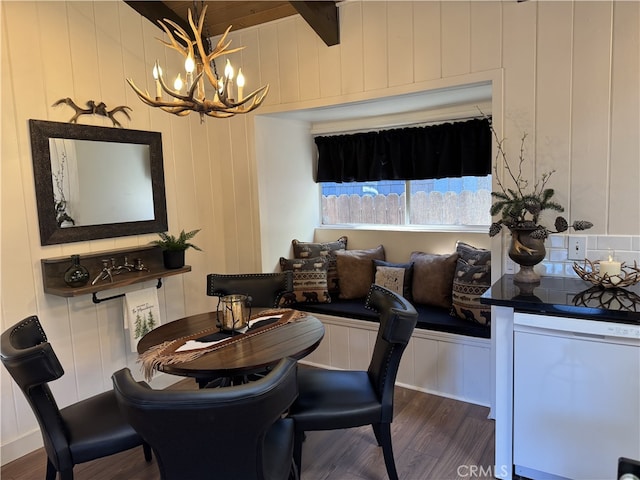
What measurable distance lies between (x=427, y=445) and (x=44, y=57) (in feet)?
10.3

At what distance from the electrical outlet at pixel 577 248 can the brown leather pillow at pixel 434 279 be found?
914mm

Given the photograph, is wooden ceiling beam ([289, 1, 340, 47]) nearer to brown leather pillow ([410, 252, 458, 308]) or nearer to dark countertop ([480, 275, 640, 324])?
brown leather pillow ([410, 252, 458, 308])

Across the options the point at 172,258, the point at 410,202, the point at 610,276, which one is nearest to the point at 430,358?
the point at 610,276

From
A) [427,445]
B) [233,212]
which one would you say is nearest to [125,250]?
[233,212]

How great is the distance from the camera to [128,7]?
299cm

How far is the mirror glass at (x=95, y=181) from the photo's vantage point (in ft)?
8.46

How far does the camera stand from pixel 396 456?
7.86ft

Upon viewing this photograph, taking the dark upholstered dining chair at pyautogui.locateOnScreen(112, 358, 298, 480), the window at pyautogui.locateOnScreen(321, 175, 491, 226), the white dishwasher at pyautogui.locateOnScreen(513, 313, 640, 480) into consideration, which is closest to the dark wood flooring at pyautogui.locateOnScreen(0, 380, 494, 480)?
the white dishwasher at pyautogui.locateOnScreen(513, 313, 640, 480)

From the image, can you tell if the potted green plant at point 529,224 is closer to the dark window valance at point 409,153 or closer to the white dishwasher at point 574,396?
the white dishwasher at point 574,396

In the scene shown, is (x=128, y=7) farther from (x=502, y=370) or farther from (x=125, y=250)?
(x=502, y=370)

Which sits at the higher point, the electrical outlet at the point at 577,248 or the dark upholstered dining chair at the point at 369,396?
the electrical outlet at the point at 577,248

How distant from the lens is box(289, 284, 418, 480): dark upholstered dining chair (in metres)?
1.94

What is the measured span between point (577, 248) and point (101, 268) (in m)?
2.85

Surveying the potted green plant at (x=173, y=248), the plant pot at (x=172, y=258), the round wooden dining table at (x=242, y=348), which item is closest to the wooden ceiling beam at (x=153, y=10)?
the potted green plant at (x=173, y=248)
